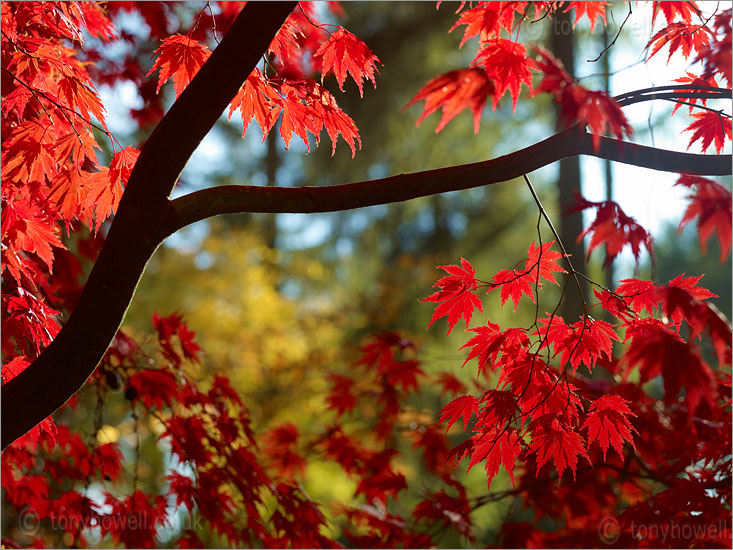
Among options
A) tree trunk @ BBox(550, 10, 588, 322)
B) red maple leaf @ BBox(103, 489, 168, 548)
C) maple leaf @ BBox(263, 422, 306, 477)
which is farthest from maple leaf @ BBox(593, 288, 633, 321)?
tree trunk @ BBox(550, 10, 588, 322)

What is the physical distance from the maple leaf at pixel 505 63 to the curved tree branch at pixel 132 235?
0.59 m

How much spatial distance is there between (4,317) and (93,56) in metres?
1.79

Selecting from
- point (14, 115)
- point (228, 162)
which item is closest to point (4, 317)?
point (14, 115)

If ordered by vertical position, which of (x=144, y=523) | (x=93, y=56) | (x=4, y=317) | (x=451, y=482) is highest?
(x=93, y=56)

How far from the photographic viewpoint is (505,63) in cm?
149

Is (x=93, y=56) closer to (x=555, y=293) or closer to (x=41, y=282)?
(x=41, y=282)

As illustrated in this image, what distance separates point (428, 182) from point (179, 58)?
2.17 feet

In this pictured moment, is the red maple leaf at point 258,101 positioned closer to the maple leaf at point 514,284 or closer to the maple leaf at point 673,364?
the maple leaf at point 514,284

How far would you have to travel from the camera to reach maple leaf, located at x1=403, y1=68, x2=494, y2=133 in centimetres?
→ 132

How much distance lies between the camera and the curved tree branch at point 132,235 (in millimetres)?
1123

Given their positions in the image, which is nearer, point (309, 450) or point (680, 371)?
point (680, 371)

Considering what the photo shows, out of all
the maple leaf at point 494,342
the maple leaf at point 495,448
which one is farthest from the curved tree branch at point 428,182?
the maple leaf at point 495,448

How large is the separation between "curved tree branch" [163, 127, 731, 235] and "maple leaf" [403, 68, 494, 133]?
15 centimetres

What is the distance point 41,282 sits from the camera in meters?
1.79
